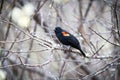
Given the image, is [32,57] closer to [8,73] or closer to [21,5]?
[8,73]

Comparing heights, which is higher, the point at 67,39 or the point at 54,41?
the point at 67,39

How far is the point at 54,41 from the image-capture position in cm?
625

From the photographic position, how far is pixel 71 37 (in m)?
5.73

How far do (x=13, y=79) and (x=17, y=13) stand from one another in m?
2.13

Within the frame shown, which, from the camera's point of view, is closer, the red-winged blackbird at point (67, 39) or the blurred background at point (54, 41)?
the blurred background at point (54, 41)

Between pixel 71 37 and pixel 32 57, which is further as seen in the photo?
pixel 32 57

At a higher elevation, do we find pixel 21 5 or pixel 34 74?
pixel 21 5

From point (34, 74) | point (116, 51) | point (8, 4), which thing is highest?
point (8, 4)

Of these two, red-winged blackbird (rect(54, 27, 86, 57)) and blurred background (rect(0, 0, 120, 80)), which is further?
red-winged blackbird (rect(54, 27, 86, 57))

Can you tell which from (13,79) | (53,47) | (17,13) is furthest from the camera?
(13,79)

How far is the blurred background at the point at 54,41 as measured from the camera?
498 cm

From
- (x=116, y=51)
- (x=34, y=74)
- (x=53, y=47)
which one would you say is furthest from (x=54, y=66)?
(x=53, y=47)

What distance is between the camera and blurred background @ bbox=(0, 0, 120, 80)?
4.98 metres

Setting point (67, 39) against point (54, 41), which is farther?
point (54, 41)
